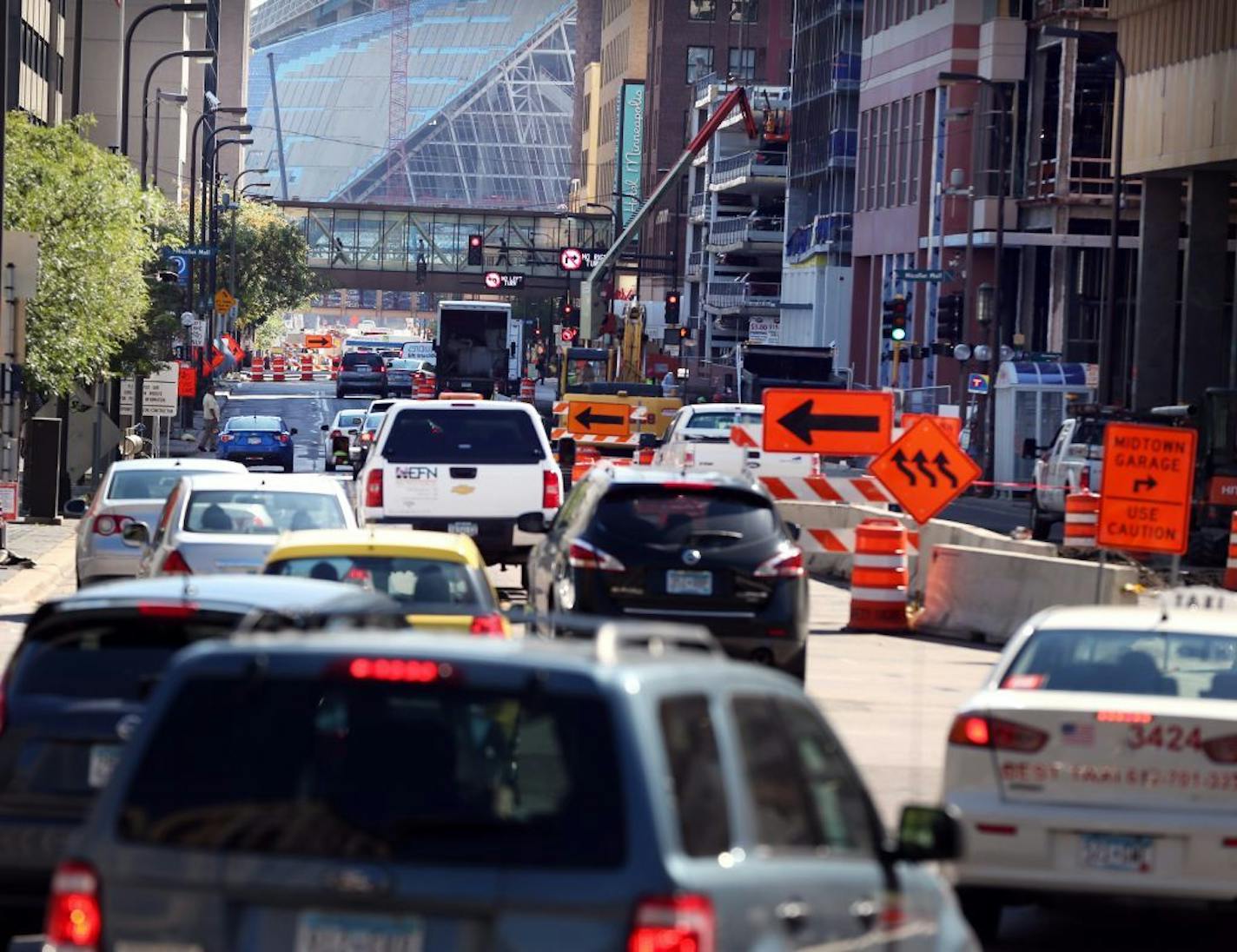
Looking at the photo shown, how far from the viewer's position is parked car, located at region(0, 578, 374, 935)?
9.07m

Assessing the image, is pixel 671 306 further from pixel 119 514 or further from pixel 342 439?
pixel 119 514

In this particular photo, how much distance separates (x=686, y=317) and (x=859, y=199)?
46315mm

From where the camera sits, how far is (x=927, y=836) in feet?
22.0

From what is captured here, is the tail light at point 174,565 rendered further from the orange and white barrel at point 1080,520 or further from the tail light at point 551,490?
the orange and white barrel at point 1080,520

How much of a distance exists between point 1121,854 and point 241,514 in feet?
36.6

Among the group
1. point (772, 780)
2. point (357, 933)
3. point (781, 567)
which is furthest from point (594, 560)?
point (357, 933)

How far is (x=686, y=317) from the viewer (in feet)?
466

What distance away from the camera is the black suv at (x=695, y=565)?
59.8 feet

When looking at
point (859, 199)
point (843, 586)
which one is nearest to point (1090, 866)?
point (843, 586)

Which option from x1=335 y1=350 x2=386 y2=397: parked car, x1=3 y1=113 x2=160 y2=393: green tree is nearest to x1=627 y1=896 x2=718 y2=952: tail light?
x1=3 y1=113 x2=160 y2=393: green tree

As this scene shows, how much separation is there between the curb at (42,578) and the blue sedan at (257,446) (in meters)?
26.0

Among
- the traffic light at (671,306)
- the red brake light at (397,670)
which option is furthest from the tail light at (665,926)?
the traffic light at (671,306)

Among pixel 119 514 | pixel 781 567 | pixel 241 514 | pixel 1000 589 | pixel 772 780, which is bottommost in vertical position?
pixel 1000 589

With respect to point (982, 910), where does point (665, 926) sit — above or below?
above
